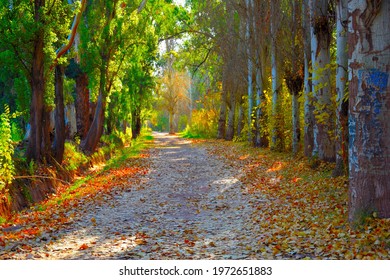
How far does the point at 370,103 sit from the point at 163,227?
4.07 m

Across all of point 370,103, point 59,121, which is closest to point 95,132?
point 59,121

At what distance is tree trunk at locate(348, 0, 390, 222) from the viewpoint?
5992 millimetres

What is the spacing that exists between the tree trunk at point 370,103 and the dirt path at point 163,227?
1834 millimetres

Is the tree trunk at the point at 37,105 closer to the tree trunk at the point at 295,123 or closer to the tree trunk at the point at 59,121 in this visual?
the tree trunk at the point at 59,121

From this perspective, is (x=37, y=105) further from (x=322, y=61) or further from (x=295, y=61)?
(x=295, y=61)

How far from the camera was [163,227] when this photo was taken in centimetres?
790

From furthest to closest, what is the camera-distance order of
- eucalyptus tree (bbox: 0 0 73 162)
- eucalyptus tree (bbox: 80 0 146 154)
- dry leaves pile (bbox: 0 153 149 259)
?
eucalyptus tree (bbox: 80 0 146 154) → eucalyptus tree (bbox: 0 0 73 162) → dry leaves pile (bbox: 0 153 149 259)

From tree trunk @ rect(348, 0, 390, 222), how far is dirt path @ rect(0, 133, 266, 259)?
1834mm

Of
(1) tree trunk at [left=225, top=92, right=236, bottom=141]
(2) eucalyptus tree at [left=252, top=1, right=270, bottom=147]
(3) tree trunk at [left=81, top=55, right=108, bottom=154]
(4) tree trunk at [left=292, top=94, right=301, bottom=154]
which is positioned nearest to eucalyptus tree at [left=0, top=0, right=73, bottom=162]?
(3) tree trunk at [left=81, top=55, right=108, bottom=154]

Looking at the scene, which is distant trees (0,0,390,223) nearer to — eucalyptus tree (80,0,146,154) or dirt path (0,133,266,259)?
eucalyptus tree (80,0,146,154)

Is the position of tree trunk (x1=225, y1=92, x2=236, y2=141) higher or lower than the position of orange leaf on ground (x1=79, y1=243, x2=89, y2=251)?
higher

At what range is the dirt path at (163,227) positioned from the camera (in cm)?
617
